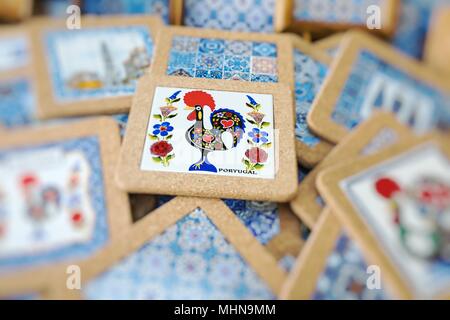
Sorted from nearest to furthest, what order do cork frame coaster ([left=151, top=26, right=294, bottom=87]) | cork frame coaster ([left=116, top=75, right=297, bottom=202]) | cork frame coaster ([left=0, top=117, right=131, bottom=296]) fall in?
cork frame coaster ([left=0, top=117, right=131, bottom=296]), cork frame coaster ([left=116, top=75, right=297, bottom=202]), cork frame coaster ([left=151, top=26, right=294, bottom=87])

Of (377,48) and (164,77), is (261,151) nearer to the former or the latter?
(164,77)

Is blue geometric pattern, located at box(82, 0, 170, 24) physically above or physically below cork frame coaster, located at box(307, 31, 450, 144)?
above

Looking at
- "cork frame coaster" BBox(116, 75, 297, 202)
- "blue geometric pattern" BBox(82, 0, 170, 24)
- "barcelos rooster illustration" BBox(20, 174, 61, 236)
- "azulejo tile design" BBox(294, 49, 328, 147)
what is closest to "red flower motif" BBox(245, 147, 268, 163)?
"cork frame coaster" BBox(116, 75, 297, 202)

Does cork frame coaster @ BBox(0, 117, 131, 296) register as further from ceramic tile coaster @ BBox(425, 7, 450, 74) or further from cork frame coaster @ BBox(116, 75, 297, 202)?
ceramic tile coaster @ BBox(425, 7, 450, 74)

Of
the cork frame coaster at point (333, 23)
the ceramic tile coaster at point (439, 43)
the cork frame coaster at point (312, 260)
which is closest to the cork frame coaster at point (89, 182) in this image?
the cork frame coaster at point (312, 260)

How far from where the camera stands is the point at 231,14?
1426mm

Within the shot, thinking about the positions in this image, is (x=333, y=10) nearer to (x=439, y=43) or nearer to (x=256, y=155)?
(x=439, y=43)

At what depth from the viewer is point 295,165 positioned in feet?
3.57

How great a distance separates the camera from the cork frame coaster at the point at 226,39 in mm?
1264

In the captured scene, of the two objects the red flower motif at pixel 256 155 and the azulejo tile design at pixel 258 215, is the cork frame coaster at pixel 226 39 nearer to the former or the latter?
the red flower motif at pixel 256 155

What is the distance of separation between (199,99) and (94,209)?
37cm

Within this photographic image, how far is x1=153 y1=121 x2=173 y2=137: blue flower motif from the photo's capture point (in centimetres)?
112

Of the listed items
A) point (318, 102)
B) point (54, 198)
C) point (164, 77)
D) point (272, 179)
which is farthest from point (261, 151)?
point (54, 198)
